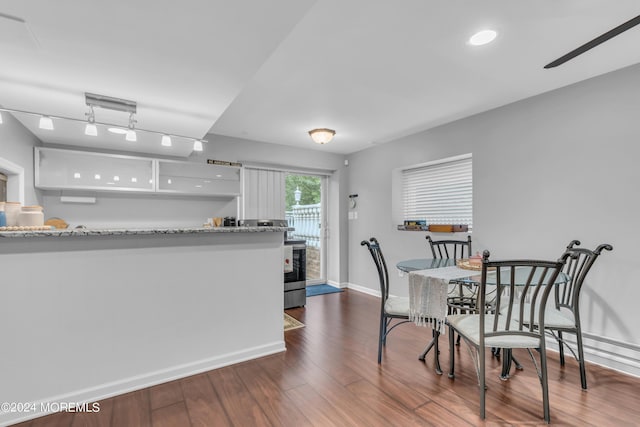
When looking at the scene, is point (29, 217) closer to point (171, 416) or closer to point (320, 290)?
point (171, 416)

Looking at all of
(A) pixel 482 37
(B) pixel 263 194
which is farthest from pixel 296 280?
(A) pixel 482 37

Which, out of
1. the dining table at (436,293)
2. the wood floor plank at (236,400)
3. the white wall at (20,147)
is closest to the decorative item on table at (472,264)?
the dining table at (436,293)

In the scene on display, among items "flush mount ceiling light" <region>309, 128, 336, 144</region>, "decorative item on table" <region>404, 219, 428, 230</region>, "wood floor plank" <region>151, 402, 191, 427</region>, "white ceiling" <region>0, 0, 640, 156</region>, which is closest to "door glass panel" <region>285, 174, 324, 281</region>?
"flush mount ceiling light" <region>309, 128, 336, 144</region>

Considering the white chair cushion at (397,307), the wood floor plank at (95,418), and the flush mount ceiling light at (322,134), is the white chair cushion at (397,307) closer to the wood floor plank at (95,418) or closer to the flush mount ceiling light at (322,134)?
the wood floor plank at (95,418)

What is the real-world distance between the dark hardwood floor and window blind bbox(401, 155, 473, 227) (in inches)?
70.4

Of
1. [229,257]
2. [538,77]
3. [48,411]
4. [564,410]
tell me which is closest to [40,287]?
[48,411]

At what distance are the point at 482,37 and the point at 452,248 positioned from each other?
2.44 m

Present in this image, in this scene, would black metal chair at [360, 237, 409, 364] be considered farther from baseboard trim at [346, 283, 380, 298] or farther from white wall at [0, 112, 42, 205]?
white wall at [0, 112, 42, 205]

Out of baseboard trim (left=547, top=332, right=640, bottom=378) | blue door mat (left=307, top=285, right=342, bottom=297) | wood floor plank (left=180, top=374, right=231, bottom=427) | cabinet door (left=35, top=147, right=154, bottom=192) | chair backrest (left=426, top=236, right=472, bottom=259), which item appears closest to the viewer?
wood floor plank (left=180, top=374, right=231, bottom=427)

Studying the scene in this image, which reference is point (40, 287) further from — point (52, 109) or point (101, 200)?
point (101, 200)

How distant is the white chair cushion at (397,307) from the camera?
2428mm

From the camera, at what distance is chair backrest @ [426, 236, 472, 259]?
3416mm

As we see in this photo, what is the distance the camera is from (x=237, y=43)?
1718 millimetres

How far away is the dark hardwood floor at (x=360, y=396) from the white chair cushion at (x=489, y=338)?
0.44m
